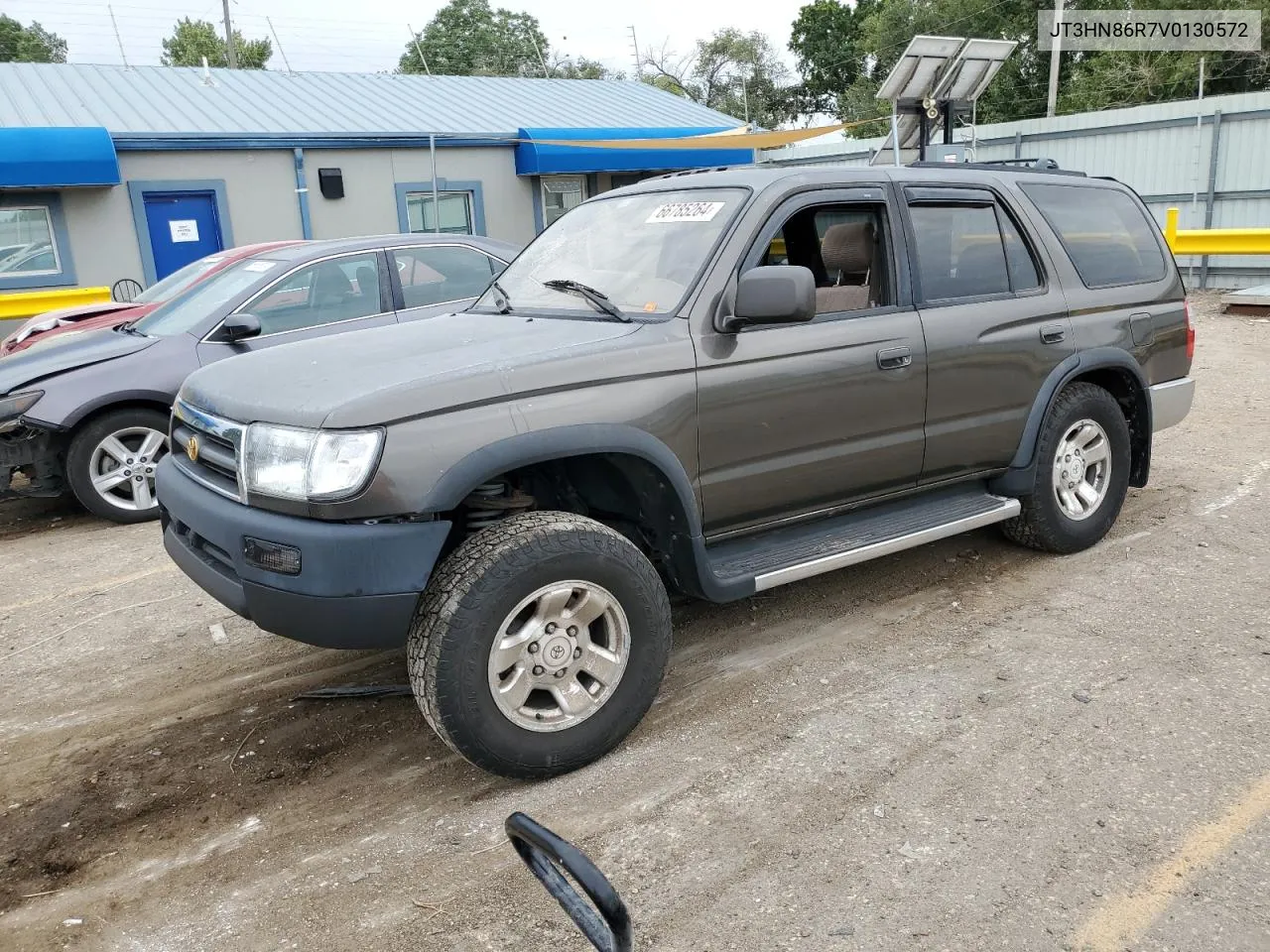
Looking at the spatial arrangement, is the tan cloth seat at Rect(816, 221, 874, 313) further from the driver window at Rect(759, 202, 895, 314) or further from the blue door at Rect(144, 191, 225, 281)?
the blue door at Rect(144, 191, 225, 281)

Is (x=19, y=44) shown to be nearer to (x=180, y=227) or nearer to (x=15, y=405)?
(x=180, y=227)

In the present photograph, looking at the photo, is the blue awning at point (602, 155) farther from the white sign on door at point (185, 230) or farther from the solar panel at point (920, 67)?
the solar panel at point (920, 67)

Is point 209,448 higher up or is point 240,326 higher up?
point 240,326

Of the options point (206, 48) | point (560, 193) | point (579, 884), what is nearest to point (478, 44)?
point (206, 48)

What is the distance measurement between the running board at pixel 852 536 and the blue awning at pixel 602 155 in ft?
45.8

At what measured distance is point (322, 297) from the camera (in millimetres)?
6688

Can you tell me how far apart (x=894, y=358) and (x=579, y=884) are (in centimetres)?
287

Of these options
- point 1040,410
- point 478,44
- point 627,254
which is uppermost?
point 478,44

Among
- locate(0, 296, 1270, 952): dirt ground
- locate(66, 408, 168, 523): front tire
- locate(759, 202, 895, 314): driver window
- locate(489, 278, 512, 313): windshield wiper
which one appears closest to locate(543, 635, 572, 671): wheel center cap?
locate(0, 296, 1270, 952): dirt ground

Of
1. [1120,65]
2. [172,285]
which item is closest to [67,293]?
[172,285]

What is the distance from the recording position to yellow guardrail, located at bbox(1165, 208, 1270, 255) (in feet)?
43.9

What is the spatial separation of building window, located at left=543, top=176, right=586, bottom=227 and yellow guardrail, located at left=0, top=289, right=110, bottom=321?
8122 millimetres

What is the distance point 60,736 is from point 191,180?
13.0m

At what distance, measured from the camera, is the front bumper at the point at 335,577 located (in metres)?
2.89
